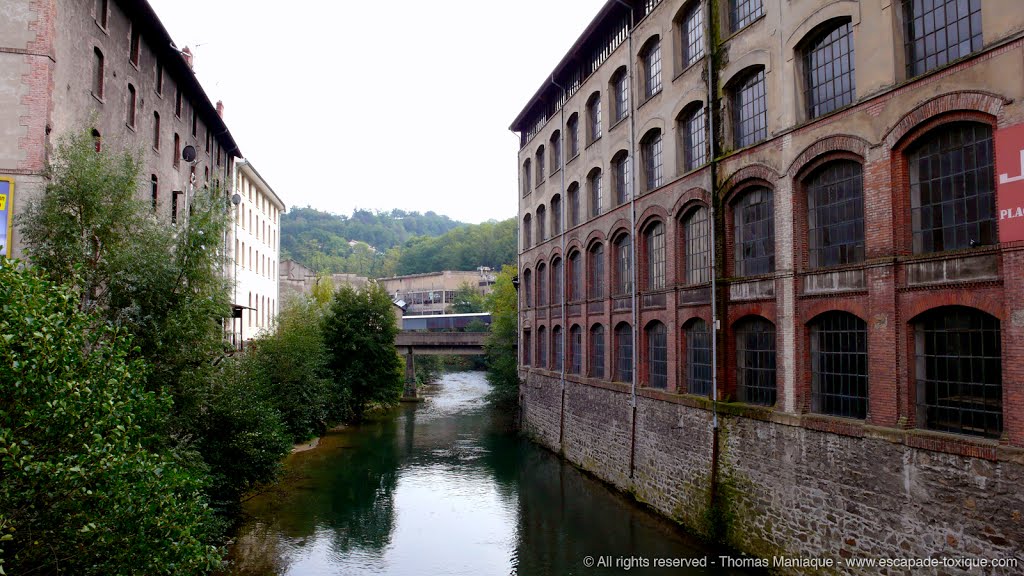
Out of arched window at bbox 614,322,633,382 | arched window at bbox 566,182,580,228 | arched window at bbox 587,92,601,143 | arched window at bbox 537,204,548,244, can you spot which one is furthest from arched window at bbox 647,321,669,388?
arched window at bbox 537,204,548,244

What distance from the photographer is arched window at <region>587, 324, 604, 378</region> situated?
2491 cm

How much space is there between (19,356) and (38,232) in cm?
781

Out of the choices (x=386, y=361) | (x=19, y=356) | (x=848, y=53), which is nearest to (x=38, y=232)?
(x=19, y=356)

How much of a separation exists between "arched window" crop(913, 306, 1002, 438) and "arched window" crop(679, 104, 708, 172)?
778 cm

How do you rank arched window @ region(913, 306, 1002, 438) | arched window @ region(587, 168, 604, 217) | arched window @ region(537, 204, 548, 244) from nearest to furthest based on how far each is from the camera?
arched window @ region(913, 306, 1002, 438)
arched window @ region(587, 168, 604, 217)
arched window @ region(537, 204, 548, 244)

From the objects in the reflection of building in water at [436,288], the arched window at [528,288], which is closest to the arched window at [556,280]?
the arched window at [528,288]

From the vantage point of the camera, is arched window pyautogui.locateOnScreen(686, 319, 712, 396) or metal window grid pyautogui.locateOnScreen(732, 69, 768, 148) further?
arched window pyautogui.locateOnScreen(686, 319, 712, 396)

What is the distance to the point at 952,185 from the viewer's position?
1120 centimetres

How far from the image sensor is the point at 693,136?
18.9m

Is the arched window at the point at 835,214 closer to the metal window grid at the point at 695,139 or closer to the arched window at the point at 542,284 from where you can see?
the metal window grid at the point at 695,139

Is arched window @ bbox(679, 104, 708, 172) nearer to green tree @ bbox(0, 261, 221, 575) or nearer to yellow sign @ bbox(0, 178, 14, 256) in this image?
green tree @ bbox(0, 261, 221, 575)

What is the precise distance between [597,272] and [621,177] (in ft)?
13.0

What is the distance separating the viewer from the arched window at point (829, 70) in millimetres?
13383

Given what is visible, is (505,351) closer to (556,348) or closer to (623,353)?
(556,348)
